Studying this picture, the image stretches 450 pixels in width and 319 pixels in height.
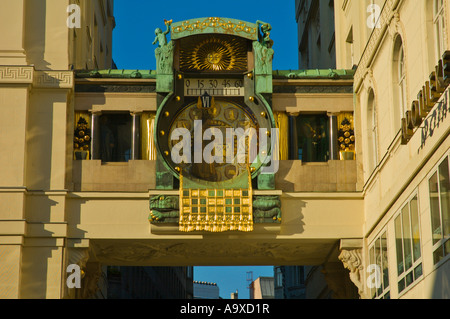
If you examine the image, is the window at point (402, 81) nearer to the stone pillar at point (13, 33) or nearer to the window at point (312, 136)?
the window at point (312, 136)

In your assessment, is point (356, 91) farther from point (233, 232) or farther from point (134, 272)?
point (134, 272)

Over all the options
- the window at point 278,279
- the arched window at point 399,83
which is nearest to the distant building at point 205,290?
the window at point 278,279

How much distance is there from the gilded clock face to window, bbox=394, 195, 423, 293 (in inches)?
282

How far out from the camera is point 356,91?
33.9 meters

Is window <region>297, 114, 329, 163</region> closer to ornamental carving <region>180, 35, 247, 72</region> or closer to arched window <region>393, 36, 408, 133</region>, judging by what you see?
ornamental carving <region>180, 35, 247, 72</region>

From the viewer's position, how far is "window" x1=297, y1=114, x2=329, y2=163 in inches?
1353

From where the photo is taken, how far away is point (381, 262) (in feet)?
99.8

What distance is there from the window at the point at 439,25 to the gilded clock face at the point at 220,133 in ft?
34.8

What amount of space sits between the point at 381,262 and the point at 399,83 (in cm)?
558

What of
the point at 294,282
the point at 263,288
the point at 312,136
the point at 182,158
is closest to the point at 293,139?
the point at 312,136

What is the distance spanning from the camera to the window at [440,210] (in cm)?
2238

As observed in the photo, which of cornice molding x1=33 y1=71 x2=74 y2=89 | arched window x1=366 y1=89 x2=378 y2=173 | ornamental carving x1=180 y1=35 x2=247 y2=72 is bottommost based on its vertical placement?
arched window x1=366 y1=89 x2=378 y2=173

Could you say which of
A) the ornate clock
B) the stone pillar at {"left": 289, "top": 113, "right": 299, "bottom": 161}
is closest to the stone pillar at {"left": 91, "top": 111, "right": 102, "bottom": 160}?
the ornate clock

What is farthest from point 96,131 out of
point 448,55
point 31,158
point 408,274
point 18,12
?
point 448,55
